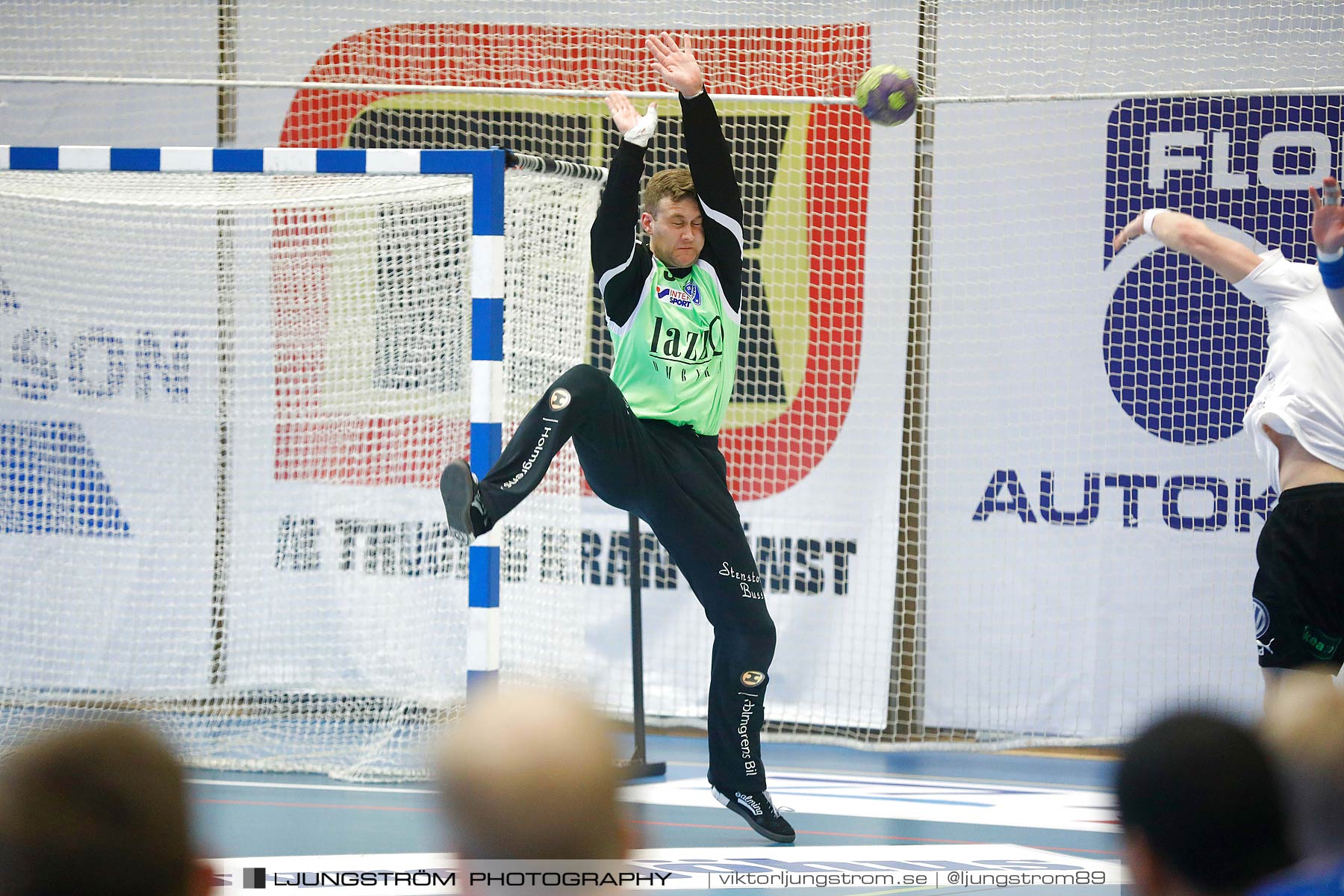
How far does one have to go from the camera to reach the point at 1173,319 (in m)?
7.07

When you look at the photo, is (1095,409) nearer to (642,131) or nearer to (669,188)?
(669,188)

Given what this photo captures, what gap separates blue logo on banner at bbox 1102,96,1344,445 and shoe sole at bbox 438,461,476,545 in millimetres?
4328

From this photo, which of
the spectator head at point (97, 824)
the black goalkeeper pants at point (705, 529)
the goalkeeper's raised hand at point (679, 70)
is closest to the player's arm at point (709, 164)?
the goalkeeper's raised hand at point (679, 70)

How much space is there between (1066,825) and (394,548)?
3.91m

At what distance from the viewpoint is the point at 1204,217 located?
7117 mm

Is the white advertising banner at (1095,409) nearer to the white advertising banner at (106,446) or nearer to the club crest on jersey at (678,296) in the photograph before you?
the club crest on jersey at (678,296)

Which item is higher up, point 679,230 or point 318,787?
point 679,230

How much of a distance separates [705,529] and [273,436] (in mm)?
3736

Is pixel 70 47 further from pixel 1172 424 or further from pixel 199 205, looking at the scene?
pixel 1172 424

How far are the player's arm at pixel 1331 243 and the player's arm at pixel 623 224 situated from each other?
6.91ft

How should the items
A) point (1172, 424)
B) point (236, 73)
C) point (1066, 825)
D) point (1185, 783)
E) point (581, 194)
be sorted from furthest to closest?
point (236, 73), point (1172, 424), point (581, 194), point (1066, 825), point (1185, 783)

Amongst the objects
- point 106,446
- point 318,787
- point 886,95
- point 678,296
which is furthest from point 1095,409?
point 106,446

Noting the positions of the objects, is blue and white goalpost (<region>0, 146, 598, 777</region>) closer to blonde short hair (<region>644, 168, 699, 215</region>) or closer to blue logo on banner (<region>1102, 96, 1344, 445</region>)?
blonde short hair (<region>644, 168, 699, 215</region>)

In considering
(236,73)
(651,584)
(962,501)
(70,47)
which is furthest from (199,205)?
(962,501)
